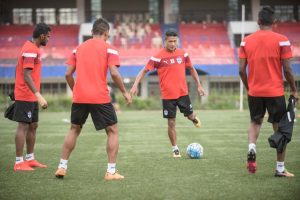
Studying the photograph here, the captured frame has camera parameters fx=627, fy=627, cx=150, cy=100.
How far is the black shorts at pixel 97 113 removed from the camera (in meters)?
7.99

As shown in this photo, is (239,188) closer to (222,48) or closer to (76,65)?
(76,65)

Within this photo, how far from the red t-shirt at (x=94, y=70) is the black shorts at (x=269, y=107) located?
1865 mm

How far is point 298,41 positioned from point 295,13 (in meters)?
5.86

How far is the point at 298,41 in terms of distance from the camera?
43.8 m

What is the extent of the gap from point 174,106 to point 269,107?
3.10 meters

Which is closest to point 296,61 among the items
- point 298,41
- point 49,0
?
point 298,41

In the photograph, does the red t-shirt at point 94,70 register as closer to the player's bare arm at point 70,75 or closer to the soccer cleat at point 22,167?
the player's bare arm at point 70,75

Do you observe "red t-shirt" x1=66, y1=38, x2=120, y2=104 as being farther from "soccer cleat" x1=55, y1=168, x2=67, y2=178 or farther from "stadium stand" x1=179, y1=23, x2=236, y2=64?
"stadium stand" x1=179, y1=23, x2=236, y2=64

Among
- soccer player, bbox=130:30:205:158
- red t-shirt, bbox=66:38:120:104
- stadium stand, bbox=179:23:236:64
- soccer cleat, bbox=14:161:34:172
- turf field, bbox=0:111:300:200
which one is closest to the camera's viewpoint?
turf field, bbox=0:111:300:200

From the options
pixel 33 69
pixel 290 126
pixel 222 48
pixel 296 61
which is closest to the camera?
pixel 290 126

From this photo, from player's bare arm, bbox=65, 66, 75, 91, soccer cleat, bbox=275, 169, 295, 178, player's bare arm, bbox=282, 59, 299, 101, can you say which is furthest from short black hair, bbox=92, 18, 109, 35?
soccer cleat, bbox=275, 169, 295, 178

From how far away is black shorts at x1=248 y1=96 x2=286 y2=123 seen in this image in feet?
26.5

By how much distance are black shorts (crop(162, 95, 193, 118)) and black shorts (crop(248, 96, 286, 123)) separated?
2871 mm

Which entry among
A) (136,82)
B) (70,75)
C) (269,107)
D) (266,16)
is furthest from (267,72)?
(136,82)
